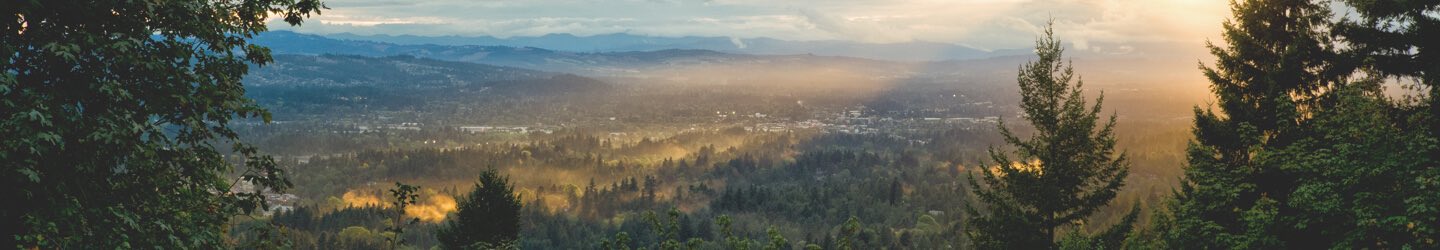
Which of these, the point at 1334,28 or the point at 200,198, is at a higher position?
the point at 1334,28

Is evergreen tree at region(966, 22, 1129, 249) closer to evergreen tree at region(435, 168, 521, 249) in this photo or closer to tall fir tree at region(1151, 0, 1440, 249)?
tall fir tree at region(1151, 0, 1440, 249)

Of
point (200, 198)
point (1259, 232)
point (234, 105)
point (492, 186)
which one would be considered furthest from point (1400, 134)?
point (492, 186)

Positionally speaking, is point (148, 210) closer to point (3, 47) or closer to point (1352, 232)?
point (3, 47)

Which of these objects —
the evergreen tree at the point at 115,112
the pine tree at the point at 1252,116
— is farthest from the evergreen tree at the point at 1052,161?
the evergreen tree at the point at 115,112

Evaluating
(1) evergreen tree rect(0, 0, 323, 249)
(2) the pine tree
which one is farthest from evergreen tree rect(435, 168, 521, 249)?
(2) the pine tree

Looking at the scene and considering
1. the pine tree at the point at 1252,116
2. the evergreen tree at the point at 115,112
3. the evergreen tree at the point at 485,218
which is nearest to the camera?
the evergreen tree at the point at 115,112

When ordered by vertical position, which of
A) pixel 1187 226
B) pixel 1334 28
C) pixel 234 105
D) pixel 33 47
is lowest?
pixel 1187 226

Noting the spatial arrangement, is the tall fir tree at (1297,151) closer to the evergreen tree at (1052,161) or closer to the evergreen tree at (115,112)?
the evergreen tree at (1052,161)
